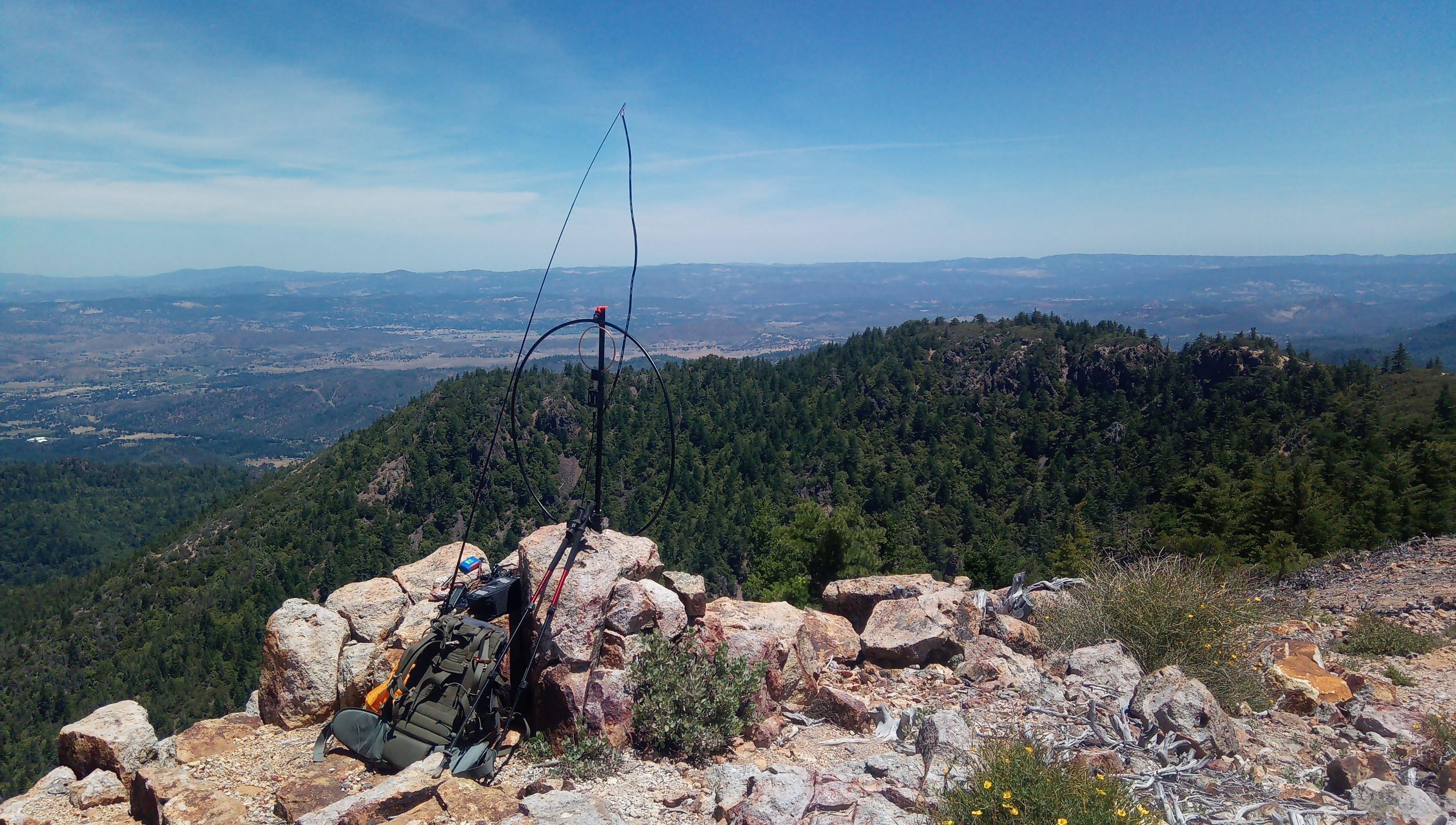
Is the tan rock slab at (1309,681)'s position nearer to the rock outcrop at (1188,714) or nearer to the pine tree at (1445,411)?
the rock outcrop at (1188,714)

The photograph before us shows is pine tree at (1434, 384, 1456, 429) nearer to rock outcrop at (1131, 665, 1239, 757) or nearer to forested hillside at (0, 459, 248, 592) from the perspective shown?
rock outcrop at (1131, 665, 1239, 757)

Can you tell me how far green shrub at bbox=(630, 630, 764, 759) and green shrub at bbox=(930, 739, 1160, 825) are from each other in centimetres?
209

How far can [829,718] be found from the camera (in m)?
6.91

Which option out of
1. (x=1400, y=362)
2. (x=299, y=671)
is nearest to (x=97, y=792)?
(x=299, y=671)

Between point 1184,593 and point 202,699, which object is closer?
point 1184,593

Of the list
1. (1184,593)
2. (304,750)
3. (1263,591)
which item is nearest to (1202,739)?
(1184,593)

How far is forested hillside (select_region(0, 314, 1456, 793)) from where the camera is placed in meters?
31.2

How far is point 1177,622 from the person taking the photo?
7.80 meters

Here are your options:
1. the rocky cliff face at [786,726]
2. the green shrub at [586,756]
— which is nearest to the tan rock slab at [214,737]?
the rocky cliff face at [786,726]

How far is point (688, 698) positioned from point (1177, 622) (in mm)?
5807

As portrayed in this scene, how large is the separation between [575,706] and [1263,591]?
42.5 feet

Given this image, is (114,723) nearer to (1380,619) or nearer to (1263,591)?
(1380,619)

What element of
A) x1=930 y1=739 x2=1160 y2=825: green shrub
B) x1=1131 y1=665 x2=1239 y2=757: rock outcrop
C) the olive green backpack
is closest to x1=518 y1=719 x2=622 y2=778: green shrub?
the olive green backpack

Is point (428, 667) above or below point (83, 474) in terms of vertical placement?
above
